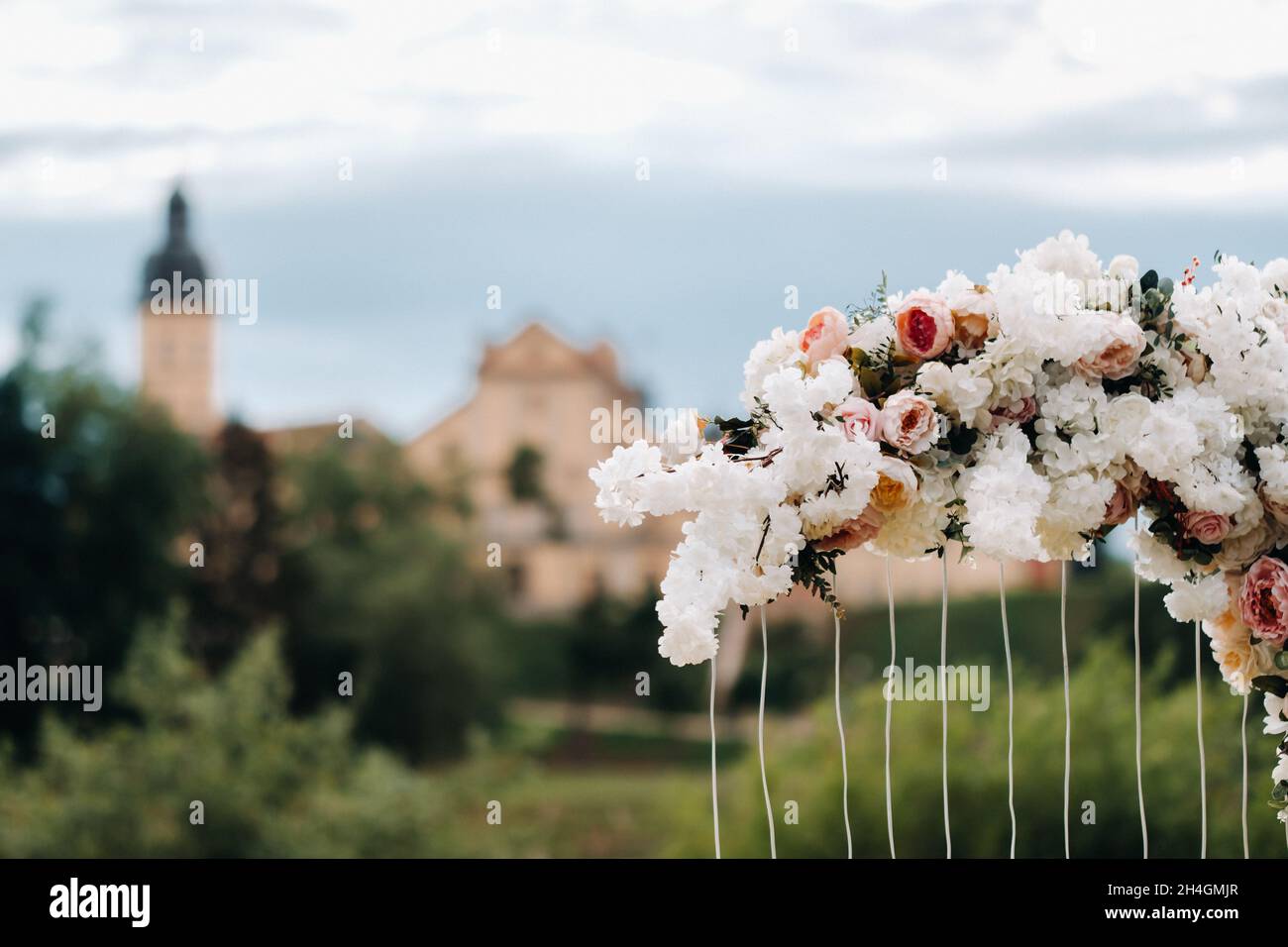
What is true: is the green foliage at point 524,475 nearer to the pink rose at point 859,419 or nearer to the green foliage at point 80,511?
the green foliage at point 80,511

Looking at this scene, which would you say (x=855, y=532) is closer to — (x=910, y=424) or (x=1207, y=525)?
(x=910, y=424)

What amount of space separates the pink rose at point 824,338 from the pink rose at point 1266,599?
0.77 meters

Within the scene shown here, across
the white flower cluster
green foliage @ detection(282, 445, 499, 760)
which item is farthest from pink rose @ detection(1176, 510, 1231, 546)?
green foliage @ detection(282, 445, 499, 760)

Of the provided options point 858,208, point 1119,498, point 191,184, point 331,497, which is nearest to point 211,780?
point 1119,498

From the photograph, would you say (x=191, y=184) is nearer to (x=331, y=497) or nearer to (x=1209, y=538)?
(x=331, y=497)

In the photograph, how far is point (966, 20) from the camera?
2366cm

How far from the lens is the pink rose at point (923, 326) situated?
7.70 ft

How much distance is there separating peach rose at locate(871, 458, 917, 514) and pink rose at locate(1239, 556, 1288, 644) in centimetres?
61

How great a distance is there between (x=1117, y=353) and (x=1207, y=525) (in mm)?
334

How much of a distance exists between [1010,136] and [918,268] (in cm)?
389

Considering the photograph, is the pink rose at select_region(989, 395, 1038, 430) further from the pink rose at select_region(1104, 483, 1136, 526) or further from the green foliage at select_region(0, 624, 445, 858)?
A: the green foliage at select_region(0, 624, 445, 858)

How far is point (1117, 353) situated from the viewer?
2.32 metres

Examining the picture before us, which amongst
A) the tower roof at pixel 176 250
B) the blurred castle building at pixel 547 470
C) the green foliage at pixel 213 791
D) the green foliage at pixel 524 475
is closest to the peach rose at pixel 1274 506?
the green foliage at pixel 213 791

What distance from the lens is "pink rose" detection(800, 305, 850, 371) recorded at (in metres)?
2.42
